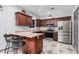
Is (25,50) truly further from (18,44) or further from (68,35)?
(68,35)

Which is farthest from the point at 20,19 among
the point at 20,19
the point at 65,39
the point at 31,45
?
the point at 65,39

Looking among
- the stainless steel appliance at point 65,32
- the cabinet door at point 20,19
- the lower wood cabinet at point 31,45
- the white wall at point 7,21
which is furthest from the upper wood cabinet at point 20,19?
the stainless steel appliance at point 65,32

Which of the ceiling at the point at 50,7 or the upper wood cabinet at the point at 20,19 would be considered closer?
the upper wood cabinet at the point at 20,19

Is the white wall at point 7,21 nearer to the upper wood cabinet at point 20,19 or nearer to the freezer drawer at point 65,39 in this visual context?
the upper wood cabinet at point 20,19

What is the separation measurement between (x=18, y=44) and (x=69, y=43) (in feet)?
12.8

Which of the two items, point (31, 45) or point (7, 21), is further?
point (7, 21)

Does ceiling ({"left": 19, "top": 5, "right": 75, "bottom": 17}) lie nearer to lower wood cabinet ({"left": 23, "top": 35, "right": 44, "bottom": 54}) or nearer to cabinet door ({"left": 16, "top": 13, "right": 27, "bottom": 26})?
cabinet door ({"left": 16, "top": 13, "right": 27, "bottom": 26})

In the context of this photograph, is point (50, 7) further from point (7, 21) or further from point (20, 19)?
point (7, 21)

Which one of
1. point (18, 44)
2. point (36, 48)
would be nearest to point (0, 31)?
point (18, 44)

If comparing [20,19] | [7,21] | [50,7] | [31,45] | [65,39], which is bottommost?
[65,39]

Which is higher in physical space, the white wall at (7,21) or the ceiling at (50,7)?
the ceiling at (50,7)

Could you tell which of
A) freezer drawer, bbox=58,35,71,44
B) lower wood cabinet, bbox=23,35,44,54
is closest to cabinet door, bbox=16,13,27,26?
lower wood cabinet, bbox=23,35,44,54
